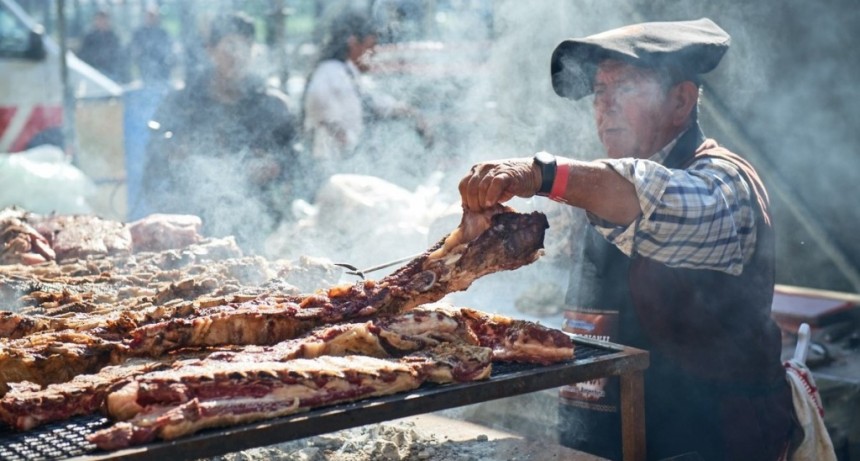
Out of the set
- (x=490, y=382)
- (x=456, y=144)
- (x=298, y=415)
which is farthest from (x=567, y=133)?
(x=298, y=415)

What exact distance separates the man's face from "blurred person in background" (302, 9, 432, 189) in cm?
464

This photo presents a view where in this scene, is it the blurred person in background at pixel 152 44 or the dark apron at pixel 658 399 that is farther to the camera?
the blurred person in background at pixel 152 44

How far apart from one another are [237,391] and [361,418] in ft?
1.28

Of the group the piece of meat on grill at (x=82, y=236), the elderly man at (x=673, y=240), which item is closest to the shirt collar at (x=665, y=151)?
the elderly man at (x=673, y=240)

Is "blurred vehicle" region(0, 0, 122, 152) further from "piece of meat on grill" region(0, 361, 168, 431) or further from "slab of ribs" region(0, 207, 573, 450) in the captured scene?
"piece of meat on grill" region(0, 361, 168, 431)

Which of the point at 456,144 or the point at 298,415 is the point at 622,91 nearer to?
the point at 298,415

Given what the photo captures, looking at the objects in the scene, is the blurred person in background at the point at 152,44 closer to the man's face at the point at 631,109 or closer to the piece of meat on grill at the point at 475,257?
the man's face at the point at 631,109

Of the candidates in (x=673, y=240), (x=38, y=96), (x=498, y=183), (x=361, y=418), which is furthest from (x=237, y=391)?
(x=38, y=96)

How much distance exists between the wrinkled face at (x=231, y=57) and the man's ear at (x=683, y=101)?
5922 millimetres

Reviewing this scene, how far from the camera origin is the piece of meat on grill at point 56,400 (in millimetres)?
2796

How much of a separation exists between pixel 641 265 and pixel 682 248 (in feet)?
1.29

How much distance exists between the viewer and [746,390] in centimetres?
419

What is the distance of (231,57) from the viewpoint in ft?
30.8

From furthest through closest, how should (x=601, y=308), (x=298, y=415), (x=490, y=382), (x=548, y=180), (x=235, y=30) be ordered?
1. (x=235, y=30)
2. (x=601, y=308)
3. (x=548, y=180)
4. (x=490, y=382)
5. (x=298, y=415)
